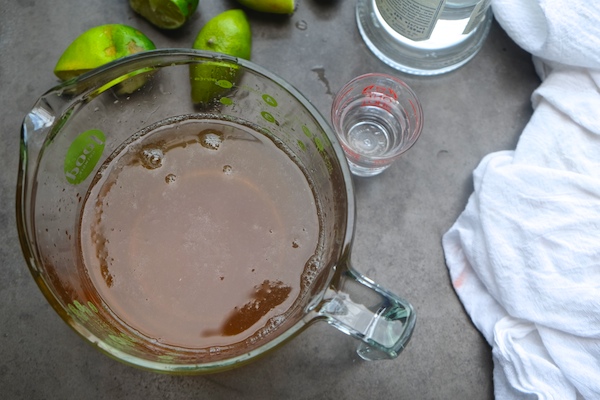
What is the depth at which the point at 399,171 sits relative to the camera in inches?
48.3

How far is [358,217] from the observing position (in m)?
1.21

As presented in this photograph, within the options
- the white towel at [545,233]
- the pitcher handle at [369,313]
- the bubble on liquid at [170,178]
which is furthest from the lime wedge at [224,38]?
the white towel at [545,233]

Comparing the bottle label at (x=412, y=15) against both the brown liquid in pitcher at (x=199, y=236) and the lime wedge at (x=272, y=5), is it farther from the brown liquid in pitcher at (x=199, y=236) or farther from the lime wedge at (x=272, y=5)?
the brown liquid in pitcher at (x=199, y=236)

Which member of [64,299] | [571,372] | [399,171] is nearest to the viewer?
[64,299]

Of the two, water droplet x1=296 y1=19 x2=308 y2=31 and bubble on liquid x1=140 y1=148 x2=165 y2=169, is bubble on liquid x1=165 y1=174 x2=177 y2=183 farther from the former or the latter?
water droplet x1=296 y1=19 x2=308 y2=31

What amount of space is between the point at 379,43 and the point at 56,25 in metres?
0.63

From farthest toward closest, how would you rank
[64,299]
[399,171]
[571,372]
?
1. [399,171]
2. [571,372]
3. [64,299]

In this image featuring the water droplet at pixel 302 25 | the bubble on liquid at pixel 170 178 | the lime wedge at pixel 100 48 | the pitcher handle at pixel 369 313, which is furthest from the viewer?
the water droplet at pixel 302 25

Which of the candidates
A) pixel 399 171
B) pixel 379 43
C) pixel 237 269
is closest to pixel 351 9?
pixel 379 43

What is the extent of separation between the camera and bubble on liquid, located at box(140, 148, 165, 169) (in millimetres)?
997

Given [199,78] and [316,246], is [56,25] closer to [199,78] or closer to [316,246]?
[199,78]

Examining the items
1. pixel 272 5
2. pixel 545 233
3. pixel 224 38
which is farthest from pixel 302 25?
pixel 545 233

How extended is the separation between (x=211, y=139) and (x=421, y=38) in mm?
472

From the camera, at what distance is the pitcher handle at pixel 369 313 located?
2.83 ft
